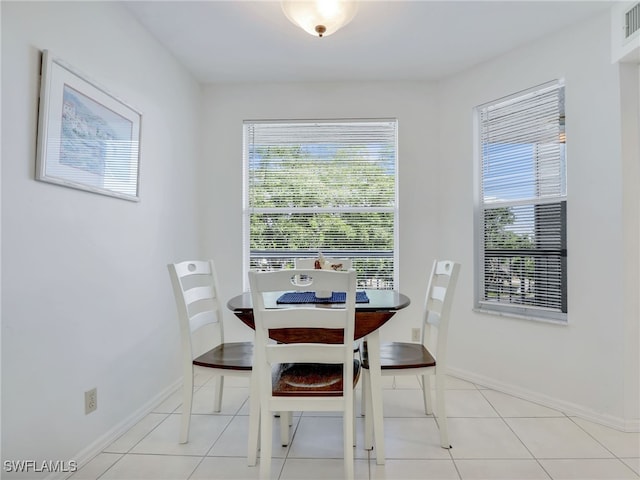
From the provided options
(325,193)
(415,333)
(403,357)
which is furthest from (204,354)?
(415,333)

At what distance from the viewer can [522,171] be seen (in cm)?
268

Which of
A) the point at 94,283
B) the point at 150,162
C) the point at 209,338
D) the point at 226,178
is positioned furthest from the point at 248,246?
the point at 94,283

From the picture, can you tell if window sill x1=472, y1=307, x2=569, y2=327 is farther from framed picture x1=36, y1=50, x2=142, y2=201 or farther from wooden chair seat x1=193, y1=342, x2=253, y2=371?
framed picture x1=36, y1=50, x2=142, y2=201

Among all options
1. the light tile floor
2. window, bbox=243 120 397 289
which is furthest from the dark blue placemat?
window, bbox=243 120 397 289

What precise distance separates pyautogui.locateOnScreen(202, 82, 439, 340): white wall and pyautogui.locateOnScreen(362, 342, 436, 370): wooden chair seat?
0.99 metres

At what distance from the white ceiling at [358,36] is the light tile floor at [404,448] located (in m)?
2.43

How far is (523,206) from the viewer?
8.75 feet

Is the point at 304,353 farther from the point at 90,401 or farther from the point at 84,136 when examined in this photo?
the point at 84,136

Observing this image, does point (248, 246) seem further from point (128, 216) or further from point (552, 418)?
point (552, 418)

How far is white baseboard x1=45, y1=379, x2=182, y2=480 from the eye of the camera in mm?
1767

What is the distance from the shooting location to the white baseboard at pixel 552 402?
Answer: 2.11 metres

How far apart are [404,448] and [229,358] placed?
3.33 feet

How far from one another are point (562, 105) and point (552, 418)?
197cm

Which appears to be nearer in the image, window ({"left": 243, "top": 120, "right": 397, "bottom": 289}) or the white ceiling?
the white ceiling
